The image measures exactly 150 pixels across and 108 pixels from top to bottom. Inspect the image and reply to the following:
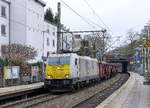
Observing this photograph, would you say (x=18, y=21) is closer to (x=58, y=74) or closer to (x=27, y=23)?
(x=27, y=23)

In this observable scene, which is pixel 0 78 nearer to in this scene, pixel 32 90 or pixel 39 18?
pixel 32 90

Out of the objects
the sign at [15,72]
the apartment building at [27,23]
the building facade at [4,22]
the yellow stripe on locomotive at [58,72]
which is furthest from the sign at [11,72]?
the apartment building at [27,23]

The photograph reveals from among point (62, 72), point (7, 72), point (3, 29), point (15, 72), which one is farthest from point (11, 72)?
point (3, 29)

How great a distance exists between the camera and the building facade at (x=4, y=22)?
53812mm

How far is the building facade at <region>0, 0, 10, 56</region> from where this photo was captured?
5381 cm

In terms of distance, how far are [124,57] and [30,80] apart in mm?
82431

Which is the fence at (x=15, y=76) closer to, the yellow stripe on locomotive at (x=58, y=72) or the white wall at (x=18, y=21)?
the yellow stripe on locomotive at (x=58, y=72)

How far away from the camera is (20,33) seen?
57.5m

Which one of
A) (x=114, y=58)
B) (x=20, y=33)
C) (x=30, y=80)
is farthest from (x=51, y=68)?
(x=114, y=58)

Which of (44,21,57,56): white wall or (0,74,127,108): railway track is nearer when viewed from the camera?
(0,74,127,108): railway track

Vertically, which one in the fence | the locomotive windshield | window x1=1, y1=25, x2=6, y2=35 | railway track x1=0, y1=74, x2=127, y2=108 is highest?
window x1=1, y1=25, x2=6, y2=35

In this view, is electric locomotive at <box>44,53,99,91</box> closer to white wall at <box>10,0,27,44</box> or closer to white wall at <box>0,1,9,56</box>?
white wall at <box>0,1,9,56</box>

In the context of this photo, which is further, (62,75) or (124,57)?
(124,57)

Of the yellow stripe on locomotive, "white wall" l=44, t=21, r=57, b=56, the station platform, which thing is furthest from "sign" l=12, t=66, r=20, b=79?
A: "white wall" l=44, t=21, r=57, b=56
